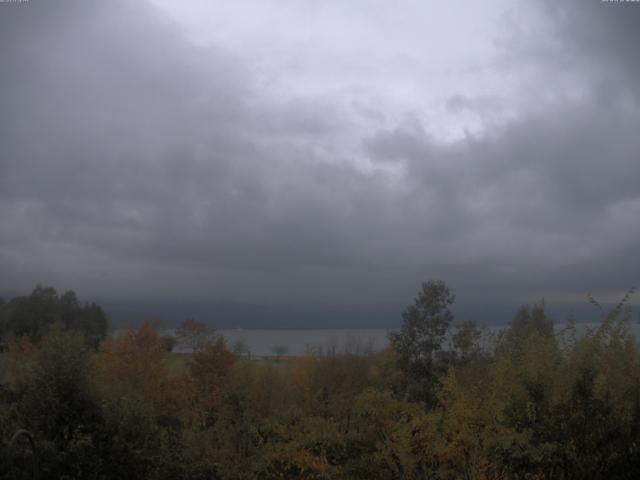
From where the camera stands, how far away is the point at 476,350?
3194 cm

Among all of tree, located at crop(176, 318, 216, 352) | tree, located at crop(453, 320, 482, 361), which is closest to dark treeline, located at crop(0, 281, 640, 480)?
tree, located at crop(453, 320, 482, 361)

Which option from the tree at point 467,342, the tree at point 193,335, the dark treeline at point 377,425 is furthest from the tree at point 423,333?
the tree at point 193,335

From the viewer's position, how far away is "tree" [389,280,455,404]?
105 ft

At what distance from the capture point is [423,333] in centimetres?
3303

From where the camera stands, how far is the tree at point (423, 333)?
105ft

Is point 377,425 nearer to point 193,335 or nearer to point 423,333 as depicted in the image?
point 423,333

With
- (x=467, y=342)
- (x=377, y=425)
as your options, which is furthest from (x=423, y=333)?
(x=377, y=425)

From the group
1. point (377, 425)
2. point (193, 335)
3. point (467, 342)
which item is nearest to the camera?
point (377, 425)

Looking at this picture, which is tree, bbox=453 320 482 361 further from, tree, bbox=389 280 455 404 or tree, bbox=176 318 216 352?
tree, bbox=176 318 216 352

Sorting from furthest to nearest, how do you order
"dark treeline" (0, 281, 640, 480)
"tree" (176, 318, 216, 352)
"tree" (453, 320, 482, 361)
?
"tree" (176, 318, 216, 352)
"tree" (453, 320, 482, 361)
"dark treeline" (0, 281, 640, 480)

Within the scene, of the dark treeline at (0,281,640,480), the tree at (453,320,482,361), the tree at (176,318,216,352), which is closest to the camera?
the dark treeline at (0,281,640,480)

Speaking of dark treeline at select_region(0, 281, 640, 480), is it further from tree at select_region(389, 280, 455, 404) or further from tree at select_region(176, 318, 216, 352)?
tree at select_region(176, 318, 216, 352)

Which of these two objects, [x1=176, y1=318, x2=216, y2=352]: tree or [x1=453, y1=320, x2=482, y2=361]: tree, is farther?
[x1=176, y1=318, x2=216, y2=352]: tree

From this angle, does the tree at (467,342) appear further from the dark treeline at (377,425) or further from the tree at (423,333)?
the dark treeline at (377,425)
